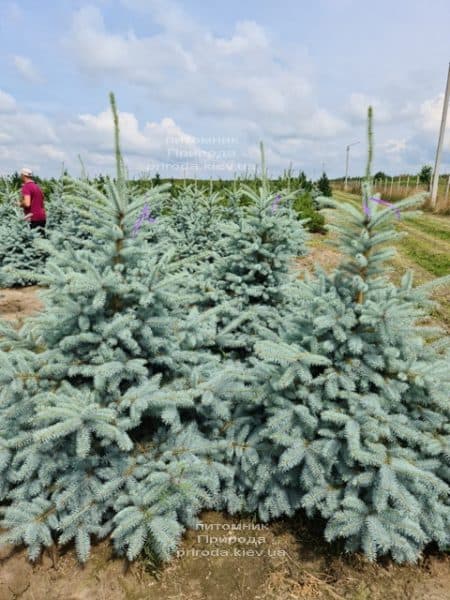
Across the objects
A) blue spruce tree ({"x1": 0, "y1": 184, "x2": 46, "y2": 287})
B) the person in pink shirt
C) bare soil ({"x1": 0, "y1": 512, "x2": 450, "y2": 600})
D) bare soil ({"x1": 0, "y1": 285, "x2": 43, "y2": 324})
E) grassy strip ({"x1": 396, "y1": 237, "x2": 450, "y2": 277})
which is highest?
the person in pink shirt

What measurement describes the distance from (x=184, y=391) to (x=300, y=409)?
2.67ft

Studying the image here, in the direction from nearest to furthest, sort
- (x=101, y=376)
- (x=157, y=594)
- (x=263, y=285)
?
(x=157, y=594)
(x=101, y=376)
(x=263, y=285)

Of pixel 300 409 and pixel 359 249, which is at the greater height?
pixel 359 249

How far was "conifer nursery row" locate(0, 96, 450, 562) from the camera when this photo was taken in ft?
8.29

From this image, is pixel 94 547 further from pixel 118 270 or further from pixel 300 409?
pixel 118 270

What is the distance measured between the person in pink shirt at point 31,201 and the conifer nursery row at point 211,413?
721 centimetres

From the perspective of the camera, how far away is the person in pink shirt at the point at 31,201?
9172 mm

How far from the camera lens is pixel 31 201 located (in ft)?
30.6

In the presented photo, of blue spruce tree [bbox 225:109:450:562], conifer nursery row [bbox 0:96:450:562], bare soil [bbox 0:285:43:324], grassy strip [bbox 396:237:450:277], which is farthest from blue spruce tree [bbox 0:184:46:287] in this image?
grassy strip [bbox 396:237:450:277]

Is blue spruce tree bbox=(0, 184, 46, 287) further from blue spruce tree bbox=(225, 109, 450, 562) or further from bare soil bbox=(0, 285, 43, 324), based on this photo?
blue spruce tree bbox=(225, 109, 450, 562)

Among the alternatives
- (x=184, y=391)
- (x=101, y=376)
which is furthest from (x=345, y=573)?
(x=101, y=376)

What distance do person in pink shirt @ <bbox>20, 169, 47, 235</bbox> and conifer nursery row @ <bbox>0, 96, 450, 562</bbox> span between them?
23.7 ft

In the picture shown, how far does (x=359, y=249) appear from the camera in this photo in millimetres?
2707

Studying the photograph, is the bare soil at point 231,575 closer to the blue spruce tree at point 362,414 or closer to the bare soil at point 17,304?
the blue spruce tree at point 362,414
